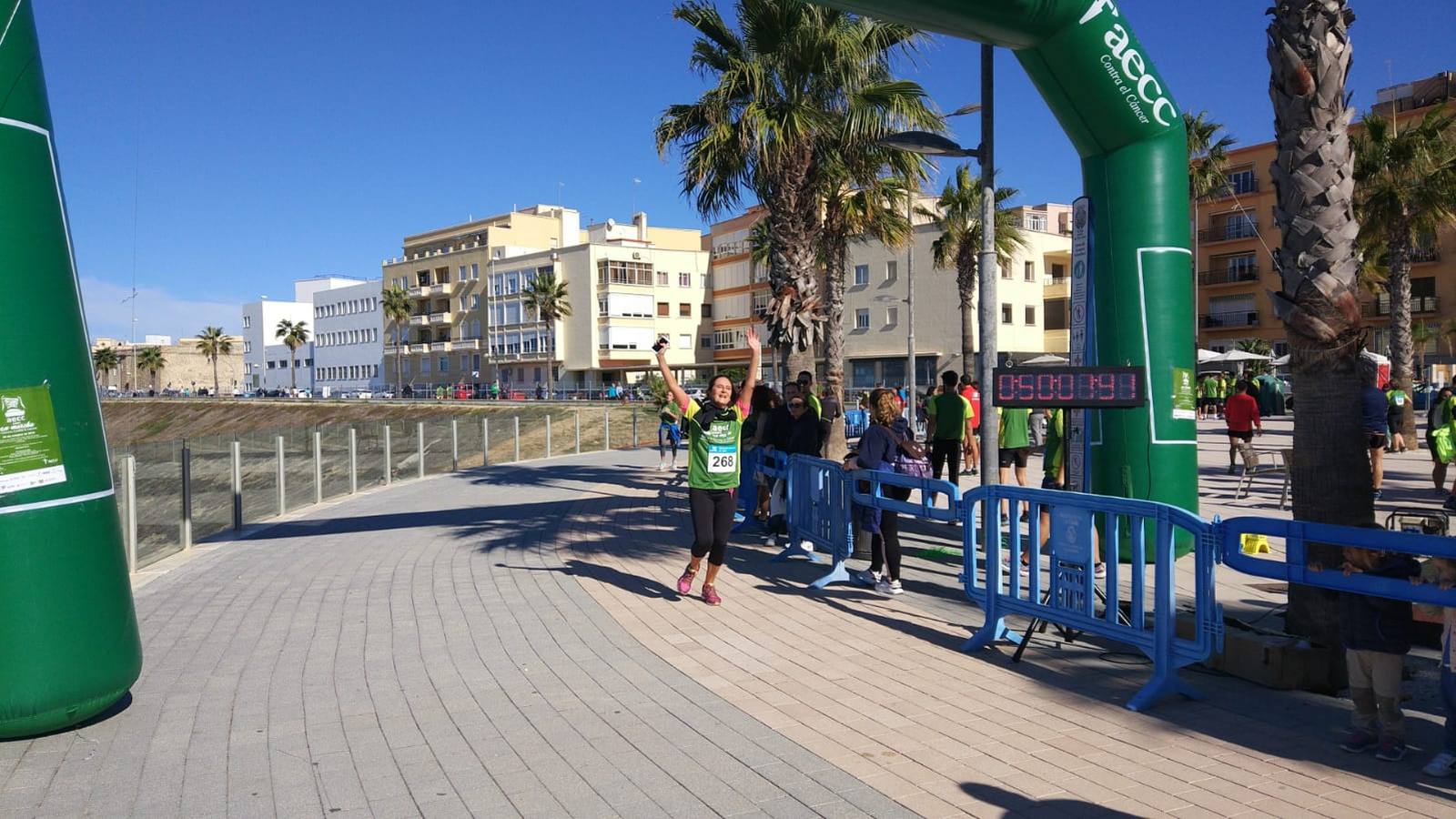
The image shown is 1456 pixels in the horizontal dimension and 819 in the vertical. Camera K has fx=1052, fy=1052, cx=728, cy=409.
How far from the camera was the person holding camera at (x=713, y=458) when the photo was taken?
802cm

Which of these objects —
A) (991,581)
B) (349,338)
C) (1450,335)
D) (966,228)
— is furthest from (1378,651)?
(349,338)

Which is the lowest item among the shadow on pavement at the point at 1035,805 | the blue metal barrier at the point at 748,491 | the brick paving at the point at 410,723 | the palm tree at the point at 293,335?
the shadow on pavement at the point at 1035,805

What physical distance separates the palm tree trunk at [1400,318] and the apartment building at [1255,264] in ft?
89.5

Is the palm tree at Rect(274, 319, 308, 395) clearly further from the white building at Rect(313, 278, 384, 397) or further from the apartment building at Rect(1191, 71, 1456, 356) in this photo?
the apartment building at Rect(1191, 71, 1456, 356)

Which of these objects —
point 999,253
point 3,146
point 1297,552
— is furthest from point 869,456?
point 999,253

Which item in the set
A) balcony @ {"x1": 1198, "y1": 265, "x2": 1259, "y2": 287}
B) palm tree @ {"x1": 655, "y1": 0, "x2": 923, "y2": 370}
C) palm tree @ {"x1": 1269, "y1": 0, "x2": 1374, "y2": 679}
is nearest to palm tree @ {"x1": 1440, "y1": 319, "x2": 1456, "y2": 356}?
balcony @ {"x1": 1198, "y1": 265, "x2": 1259, "y2": 287}

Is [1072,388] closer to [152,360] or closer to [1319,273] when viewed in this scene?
[1319,273]

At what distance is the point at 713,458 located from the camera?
802cm

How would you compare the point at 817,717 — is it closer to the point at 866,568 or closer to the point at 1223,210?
the point at 866,568

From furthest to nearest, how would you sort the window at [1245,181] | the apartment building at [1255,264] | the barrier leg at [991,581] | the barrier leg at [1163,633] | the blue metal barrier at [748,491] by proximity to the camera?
the window at [1245,181] < the apartment building at [1255,264] < the blue metal barrier at [748,491] < the barrier leg at [991,581] < the barrier leg at [1163,633]

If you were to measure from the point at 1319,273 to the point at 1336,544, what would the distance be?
89.3 inches

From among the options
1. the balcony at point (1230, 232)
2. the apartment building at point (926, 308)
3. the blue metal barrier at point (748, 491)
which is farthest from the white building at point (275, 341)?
the blue metal barrier at point (748, 491)

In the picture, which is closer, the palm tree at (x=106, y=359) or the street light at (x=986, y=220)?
the street light at (x=986, y=220)

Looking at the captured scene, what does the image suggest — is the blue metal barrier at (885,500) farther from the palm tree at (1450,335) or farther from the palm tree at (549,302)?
the palm tree at (549,302)
